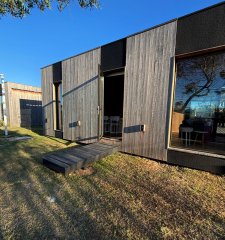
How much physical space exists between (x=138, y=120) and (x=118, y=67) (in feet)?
5.97

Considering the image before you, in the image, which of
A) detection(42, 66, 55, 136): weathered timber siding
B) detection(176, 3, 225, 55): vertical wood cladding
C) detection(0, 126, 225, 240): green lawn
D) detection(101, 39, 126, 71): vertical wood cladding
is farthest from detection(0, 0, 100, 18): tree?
detection(42, 66, 55, 136): weathered timber siding

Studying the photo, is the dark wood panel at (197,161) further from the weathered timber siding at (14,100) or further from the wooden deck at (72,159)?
the weathered timber siding at (14,100)

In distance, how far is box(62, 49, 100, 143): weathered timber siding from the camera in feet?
16.6

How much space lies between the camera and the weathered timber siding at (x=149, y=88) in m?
3.55

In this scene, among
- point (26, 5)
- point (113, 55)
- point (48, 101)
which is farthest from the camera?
point (48, 101)

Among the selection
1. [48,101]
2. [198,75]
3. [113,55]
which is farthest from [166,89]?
[48,101]

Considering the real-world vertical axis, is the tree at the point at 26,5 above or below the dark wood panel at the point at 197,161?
above

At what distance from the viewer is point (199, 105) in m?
4.67

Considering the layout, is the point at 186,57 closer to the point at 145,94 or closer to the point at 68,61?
the point at 145,94

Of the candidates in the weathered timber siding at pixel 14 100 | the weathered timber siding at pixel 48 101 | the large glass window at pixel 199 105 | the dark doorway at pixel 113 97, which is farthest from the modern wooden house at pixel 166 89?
the weathered timber siding at pixel 14 100

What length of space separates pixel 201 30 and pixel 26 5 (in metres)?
3.78

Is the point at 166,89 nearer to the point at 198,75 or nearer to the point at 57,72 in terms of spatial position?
the point at 198,75

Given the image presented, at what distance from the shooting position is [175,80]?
3.53 metres

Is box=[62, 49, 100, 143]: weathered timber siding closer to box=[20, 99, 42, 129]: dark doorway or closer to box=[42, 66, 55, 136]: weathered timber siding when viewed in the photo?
box=[42, 66, 55, 136]: weathered timber siding
